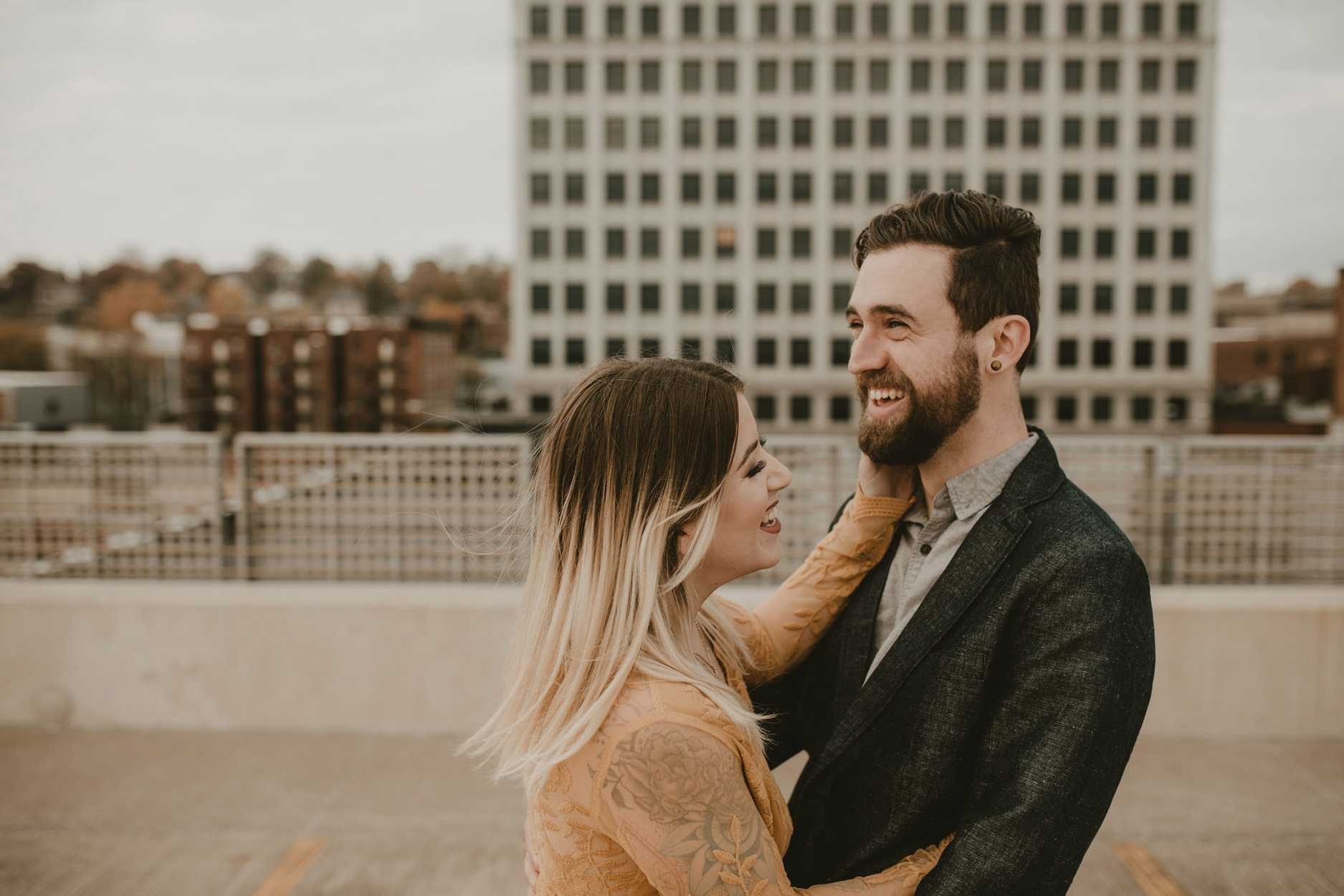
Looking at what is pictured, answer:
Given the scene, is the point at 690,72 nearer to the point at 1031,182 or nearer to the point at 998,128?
the point at 998,128

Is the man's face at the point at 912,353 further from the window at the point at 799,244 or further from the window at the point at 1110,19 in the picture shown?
the window at the point at 1110,19

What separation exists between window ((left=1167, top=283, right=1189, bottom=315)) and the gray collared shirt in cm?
6137

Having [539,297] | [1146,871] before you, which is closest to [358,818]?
[1146,871]

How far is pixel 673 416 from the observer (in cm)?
157

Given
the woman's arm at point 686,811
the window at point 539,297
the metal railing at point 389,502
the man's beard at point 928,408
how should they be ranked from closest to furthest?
the woman's arm at point 686,811 < the man's beard at point 928,408 < the metal railing at point 389,502 < the window at point 539,297

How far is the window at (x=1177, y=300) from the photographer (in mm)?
54375

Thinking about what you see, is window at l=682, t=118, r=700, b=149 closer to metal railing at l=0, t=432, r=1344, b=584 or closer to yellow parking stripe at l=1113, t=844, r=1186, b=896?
metal railing at l=0, t=432, r=1344, b=584

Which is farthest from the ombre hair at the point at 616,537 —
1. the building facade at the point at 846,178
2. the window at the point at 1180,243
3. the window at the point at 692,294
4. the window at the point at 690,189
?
the window at the point at 1180,243

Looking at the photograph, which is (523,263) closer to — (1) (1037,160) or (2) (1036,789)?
(1) (1037,160)

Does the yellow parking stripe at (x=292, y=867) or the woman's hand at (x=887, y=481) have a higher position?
the woman's hand at (x=887, y=481)

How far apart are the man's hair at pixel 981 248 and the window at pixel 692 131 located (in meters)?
55.6

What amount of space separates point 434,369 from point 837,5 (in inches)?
1763

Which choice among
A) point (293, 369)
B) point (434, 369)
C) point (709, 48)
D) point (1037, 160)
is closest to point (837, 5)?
point (709, 48)

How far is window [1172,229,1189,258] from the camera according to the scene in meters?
54.4
